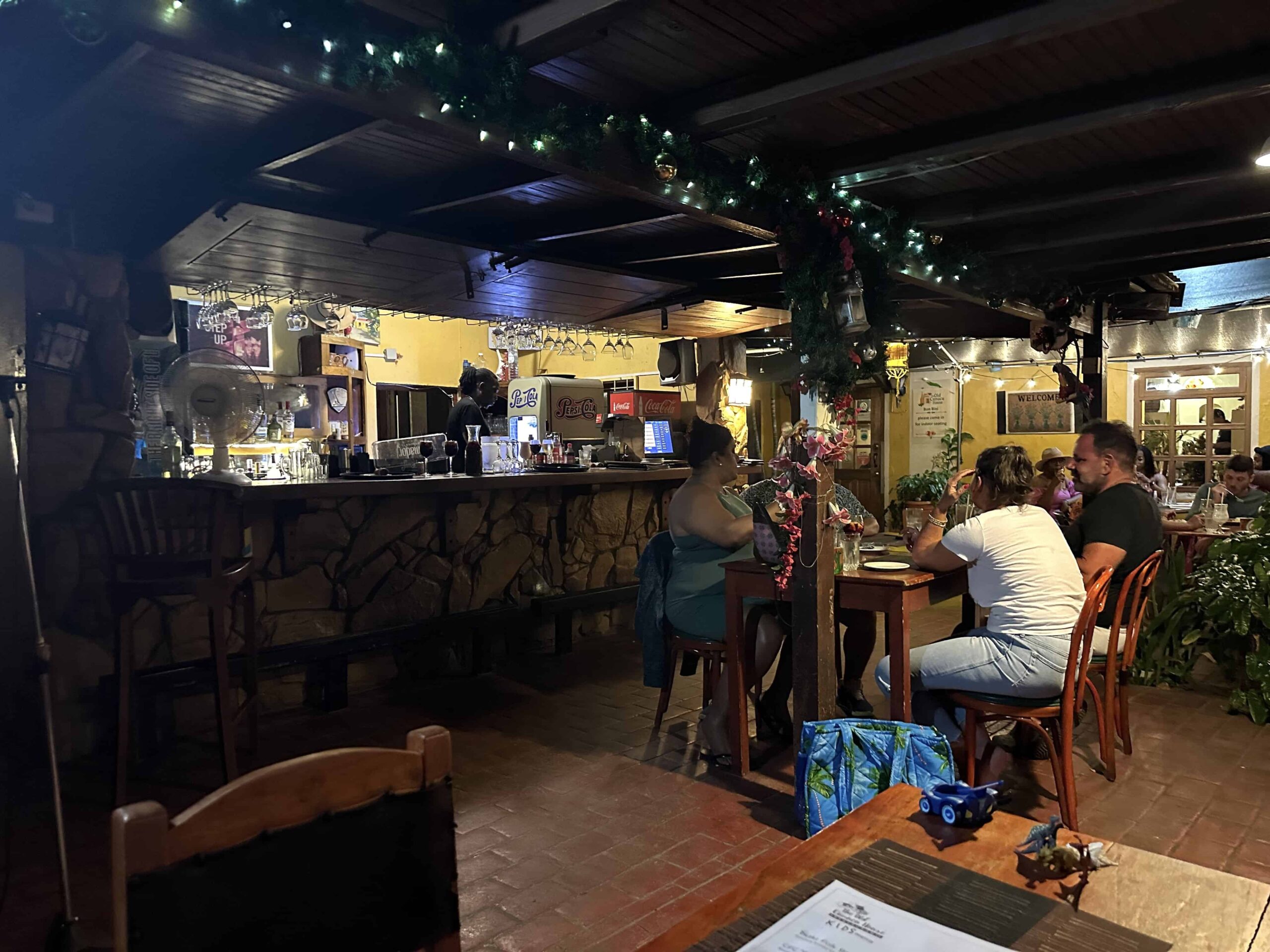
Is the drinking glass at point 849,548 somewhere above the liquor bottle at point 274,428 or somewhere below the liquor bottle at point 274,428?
below

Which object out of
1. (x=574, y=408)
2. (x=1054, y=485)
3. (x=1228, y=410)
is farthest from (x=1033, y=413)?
(x=574, y=408)

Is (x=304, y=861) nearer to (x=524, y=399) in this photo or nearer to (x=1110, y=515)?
(x=1110, y=515)

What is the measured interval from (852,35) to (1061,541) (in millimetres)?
1927

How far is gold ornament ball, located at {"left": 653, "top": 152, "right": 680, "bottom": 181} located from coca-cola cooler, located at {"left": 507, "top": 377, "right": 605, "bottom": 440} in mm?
3927

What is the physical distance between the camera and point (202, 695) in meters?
4.29

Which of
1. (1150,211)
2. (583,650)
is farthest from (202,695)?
(1150,211)

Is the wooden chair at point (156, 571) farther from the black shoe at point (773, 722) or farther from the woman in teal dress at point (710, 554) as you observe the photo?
the black shoe at point (773, 722)

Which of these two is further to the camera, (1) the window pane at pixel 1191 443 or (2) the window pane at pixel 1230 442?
(1) the window pane at pixel 1191 443

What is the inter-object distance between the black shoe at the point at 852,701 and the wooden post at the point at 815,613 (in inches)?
29.8

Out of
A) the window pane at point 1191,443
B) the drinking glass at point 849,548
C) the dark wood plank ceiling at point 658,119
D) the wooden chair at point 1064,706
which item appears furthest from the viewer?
the window pane at point 1191,443

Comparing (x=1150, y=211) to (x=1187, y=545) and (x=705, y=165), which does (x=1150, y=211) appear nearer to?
(x=1187, y=545)

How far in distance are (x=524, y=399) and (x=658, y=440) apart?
127 centimetres

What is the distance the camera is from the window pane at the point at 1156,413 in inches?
378

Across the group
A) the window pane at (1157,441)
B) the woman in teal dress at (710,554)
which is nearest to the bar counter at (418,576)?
the woman in teal dress at (710,554)
